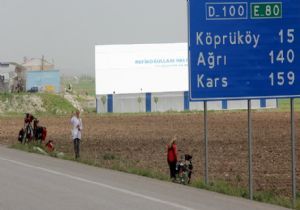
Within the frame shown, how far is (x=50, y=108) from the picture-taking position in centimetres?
9638

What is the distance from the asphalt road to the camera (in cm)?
1479

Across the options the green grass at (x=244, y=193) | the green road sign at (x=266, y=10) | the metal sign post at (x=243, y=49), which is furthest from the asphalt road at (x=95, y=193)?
the green road sign at (x=266, y=10)

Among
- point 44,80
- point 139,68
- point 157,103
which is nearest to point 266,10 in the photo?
point 139,68

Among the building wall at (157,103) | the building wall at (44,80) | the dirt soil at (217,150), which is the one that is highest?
the building wall at (44,80)

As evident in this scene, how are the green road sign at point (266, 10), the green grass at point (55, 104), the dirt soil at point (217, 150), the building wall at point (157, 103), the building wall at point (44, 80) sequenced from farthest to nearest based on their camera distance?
the building wall at point (44, 80), the green grass at point (55, 104), the building wall at point (157, 103), the dirt soil at point (217, 150), the green road sign at point (266, 10)

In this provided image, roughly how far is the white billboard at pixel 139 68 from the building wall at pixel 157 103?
0.83 meters

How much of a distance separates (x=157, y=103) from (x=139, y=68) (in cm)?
493

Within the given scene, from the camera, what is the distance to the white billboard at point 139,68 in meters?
94.8

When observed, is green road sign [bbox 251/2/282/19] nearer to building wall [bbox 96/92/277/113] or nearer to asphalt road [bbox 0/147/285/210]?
asphalt road [bbox 0/147/285/210]

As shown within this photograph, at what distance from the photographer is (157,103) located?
323 feet

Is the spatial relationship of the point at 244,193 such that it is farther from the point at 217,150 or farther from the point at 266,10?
the point at 217,150

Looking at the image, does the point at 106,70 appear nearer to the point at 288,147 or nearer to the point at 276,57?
the point at 288,147

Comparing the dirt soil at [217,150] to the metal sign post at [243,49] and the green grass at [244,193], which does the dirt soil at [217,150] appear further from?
the metal sign post at [243,49]

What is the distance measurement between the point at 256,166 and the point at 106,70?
68.3 m
